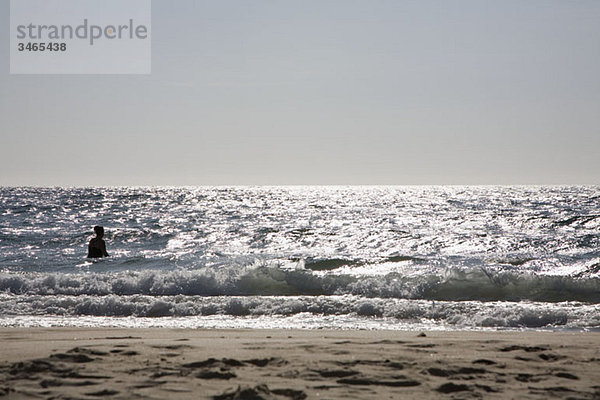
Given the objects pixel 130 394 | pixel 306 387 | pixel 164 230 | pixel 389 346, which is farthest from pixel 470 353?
pixel 164 230

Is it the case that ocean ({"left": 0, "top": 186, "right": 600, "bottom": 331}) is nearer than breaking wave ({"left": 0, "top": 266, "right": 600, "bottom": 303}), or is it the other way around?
ocean ({"left": 0, "top": 186, "right": 600, "bottom": 331})

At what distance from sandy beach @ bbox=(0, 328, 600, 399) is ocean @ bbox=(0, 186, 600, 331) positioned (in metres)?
3.47

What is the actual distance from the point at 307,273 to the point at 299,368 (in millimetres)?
11167

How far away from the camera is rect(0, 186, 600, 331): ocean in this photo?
1136 centimetres

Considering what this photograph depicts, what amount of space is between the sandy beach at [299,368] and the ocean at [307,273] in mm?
3466

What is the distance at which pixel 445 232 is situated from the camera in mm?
31578

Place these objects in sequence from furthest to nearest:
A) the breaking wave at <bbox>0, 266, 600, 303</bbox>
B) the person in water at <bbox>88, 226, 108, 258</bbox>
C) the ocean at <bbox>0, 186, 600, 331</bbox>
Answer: the person in water at <bbox>88, 226, 108, 258</bbox>
the breaking wave at <bbox>0, 266, 600, 303</bbox>
the ocean at <bbox>0, 186, 600, 331</bbox>

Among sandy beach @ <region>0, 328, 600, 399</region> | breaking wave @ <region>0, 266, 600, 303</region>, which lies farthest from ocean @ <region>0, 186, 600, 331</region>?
sandy beach @ <region>0, 328, 600, 399</region>

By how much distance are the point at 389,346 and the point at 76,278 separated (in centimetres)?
1197

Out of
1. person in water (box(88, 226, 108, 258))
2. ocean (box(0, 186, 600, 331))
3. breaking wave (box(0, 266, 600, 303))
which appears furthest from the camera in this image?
person in water (box(88, 226, 108, 258))

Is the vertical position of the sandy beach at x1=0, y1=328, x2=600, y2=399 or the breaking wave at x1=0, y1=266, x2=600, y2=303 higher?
the sandy beach at x1=0, y1=328, x2=600, y2=399

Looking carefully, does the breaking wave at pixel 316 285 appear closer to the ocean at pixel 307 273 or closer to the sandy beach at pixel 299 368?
the ocean at pixel 307 273

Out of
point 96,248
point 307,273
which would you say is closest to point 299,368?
point 307,273

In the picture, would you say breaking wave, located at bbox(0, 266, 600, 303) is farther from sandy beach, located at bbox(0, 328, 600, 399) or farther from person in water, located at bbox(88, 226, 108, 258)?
sandy beach, located at bbox(0, 328, 600, 399)
